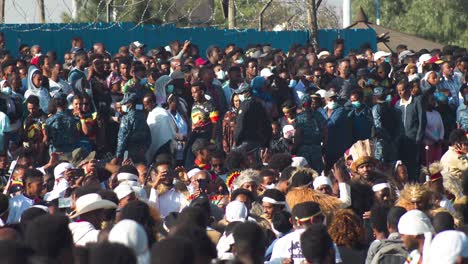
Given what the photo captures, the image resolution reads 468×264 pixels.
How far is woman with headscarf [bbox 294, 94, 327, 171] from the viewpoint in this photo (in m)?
16.7

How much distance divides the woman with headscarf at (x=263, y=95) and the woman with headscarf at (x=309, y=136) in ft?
1.77

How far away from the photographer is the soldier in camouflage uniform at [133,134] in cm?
1570

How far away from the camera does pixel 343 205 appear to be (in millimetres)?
11133

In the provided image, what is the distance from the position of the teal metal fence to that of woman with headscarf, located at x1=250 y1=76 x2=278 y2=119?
4219 mm

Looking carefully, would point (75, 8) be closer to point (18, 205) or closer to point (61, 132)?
point (61, 132)

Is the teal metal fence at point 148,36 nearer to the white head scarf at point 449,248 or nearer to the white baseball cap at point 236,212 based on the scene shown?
the white baseball cap at point 236,212

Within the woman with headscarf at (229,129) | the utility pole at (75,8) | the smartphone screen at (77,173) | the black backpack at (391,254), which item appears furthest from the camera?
the utility pole at (75,8)

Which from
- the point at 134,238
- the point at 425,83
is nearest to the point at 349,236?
the point at 134,238

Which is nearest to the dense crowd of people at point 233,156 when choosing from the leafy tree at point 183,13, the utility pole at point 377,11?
the leafy tree at point 183,13

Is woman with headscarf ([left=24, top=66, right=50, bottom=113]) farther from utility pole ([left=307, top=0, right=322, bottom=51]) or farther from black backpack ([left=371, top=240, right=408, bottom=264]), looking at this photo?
utility pole ([left=307, top=0, right=322, bottom=51])

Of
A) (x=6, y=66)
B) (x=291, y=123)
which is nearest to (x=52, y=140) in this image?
(x=6, y=66)

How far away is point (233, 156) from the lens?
559 inches

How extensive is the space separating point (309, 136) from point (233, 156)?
2722 millimetres

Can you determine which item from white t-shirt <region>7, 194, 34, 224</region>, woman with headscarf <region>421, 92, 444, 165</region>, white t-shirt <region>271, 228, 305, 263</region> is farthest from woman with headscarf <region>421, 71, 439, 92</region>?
white t-shirt <region>271, 228, 305, 263</region>
